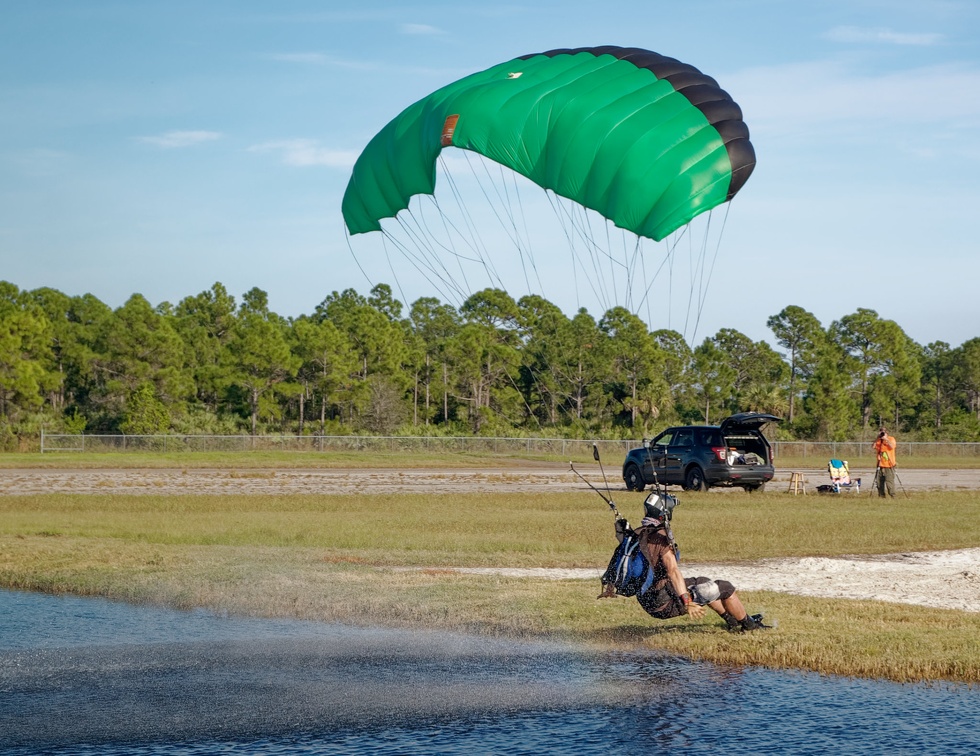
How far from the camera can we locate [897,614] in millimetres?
12047

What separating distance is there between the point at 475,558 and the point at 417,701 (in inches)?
300

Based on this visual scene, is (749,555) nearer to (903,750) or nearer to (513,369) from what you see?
(903,750)

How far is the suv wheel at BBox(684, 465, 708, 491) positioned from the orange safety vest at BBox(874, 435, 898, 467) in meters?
4.43

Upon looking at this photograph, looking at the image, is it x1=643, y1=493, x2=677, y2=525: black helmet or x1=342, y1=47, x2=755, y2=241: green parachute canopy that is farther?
x1=342, y1=47, x2=755, y2=241: green parachute canopy

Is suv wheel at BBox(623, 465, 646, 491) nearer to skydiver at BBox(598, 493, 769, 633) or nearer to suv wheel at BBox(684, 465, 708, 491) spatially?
suv wheel at BBox(684, 465, 708, 491)

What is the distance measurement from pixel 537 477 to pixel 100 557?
23.8 metres

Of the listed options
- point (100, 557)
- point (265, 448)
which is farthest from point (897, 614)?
point (265, 448)

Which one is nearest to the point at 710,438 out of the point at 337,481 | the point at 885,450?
the point at 885,450

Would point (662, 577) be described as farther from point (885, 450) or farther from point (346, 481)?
point (346, 481)

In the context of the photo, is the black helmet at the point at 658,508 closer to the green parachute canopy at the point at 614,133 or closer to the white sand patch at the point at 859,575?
the white sand patch at the point at 859,575

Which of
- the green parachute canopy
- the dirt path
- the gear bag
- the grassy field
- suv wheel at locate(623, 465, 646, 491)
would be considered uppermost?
the green parachute canopy

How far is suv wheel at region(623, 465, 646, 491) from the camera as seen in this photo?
3150 cm

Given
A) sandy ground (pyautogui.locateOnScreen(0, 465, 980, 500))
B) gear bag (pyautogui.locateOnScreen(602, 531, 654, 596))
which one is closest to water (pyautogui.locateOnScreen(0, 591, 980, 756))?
gear bag (pyautogui.locateOnScreen(602, 531, 654, 596))

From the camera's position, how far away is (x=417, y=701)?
29.8ft
